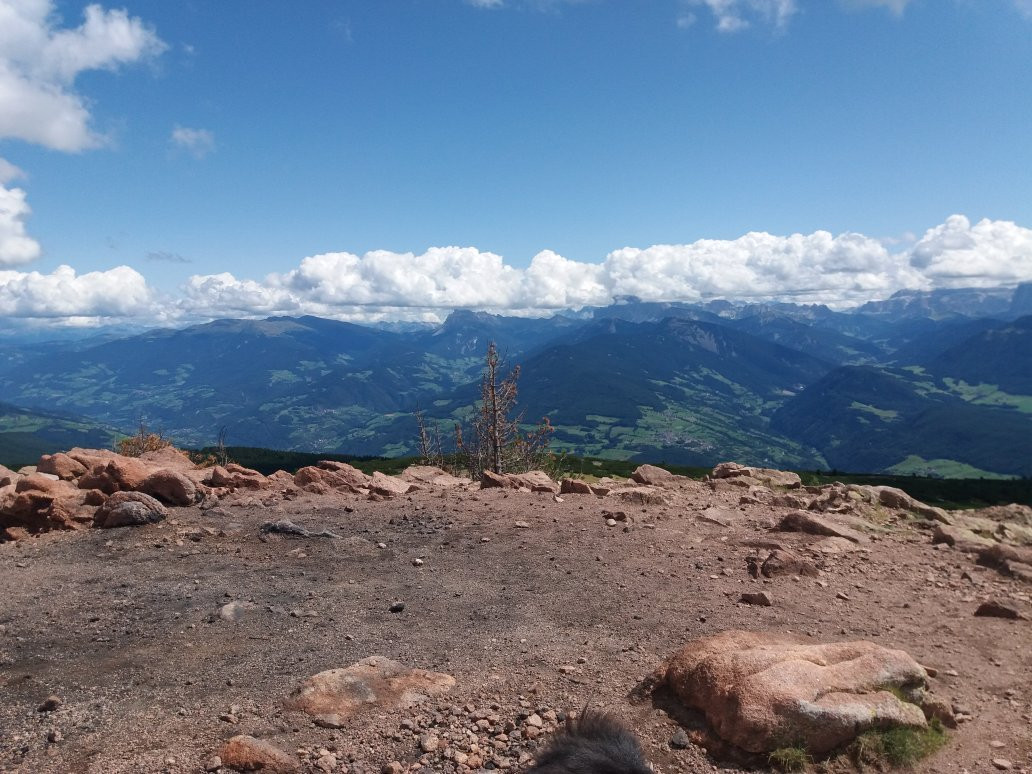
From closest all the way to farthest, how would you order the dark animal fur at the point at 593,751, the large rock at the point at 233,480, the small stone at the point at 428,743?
the dark animal fur at the point at 593,751 < the small stone at the point at 428,743 < the large rock at the point at 233,480

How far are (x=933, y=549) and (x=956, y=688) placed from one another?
888 centimetres

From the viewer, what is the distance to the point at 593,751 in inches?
217

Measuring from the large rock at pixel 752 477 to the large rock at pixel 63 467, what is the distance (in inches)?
1002

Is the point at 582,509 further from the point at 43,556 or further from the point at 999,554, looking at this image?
the point at 43,556

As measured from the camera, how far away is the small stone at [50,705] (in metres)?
8.11

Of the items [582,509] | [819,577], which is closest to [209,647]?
[582,509]

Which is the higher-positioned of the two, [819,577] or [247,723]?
[247,723]

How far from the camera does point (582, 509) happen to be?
18.5 m

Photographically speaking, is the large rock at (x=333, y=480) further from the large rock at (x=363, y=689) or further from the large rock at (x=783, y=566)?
the large rock at (x=783, y=566)

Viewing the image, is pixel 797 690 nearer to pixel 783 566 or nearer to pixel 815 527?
pixel 783 566

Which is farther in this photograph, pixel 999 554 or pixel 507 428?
pixel 507 428

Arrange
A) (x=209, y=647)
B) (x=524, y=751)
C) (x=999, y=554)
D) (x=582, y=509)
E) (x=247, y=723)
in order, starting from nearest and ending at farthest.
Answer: (x=524, y=751)
(x=247, y=723)
(x=209, y=647)
(x=999, y=554)
(x=582, y=509)

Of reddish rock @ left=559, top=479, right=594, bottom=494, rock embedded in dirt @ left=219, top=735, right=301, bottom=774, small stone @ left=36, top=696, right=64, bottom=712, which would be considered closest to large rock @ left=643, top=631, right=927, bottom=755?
rock embedded in dirt @ left=219, top=735, right=301, bottom=774

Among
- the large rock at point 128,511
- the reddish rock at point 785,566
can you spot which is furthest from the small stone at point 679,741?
the large rock at point 128,511
